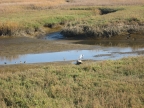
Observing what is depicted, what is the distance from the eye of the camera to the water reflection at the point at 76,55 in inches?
777

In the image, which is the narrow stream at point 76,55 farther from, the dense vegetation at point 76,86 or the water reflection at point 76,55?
the dense vegetation at point 76,86

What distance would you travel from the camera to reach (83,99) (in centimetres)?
1030

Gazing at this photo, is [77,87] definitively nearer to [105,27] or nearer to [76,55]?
[76,55]

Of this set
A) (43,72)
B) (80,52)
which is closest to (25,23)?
(80,52)

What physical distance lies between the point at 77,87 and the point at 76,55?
963cm

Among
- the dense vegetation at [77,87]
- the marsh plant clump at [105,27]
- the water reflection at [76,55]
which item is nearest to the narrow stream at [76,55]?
the water reflection at [76,55]

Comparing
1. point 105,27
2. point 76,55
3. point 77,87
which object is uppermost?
point 105,27

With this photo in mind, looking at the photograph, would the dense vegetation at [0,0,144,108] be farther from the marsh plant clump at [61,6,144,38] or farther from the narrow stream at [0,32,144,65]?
the marsh plant clump at [61,6,144,38]

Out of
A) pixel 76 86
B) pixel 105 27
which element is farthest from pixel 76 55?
pixel 76 86

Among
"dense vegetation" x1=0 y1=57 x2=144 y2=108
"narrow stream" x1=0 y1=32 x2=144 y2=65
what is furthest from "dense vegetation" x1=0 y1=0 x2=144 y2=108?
"narrow stream" x1=0 y1=32 x2=144 y2=65

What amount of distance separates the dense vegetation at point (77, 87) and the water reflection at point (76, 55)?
5.04 m

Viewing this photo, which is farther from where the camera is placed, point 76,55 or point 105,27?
point 105,27

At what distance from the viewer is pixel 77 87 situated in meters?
11.5

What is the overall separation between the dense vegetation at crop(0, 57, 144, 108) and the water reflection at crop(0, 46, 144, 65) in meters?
5.04
